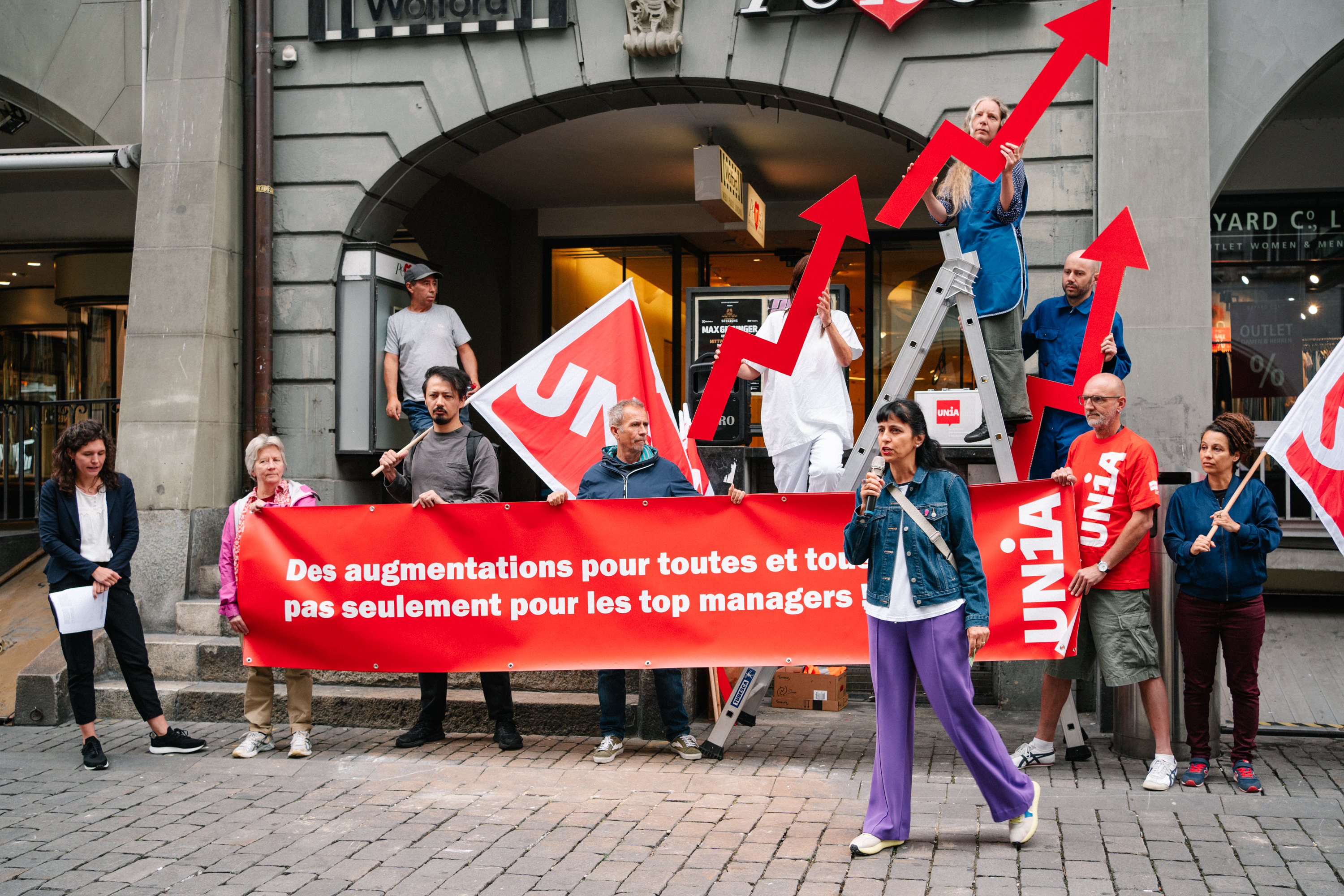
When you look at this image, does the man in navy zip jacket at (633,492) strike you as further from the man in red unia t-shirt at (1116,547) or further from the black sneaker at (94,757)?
the black sneaker at (94,757)

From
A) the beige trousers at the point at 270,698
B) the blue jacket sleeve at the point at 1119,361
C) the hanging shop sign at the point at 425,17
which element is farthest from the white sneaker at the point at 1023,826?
the hanging shop sign at the point at 425,17

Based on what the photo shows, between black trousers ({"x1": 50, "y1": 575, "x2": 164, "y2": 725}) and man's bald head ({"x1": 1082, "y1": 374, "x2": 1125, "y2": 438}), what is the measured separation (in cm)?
545

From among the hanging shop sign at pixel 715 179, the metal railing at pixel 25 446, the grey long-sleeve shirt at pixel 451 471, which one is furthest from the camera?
the metal railing at pixel 25 446

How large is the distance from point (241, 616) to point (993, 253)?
469 centimetres

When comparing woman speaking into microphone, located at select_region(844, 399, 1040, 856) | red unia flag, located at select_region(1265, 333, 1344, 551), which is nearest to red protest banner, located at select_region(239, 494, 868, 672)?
woman speaking into microphone, located at select_region(844, 399, 1040, 856)

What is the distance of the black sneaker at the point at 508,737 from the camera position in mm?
6637

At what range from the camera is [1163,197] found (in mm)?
7918

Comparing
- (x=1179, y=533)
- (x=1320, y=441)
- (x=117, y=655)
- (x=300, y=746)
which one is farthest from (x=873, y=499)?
(x=117, y=655)

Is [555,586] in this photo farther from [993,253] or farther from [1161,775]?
[1161,775]

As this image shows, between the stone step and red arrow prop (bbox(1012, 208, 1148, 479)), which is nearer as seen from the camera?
red arrow prop (bbox(1012, 208, 1148, 479))

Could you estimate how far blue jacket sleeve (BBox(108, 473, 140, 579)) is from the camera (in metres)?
6.69

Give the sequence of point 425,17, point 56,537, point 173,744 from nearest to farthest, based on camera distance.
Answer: point 56,537 → point 173,744 → point 425,17

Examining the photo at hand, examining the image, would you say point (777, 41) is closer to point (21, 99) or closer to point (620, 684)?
point (620, 684)

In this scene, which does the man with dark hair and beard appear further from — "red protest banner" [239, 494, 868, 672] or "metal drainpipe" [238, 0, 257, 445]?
"metal drainpipe" [238, 0, 257, 445]
